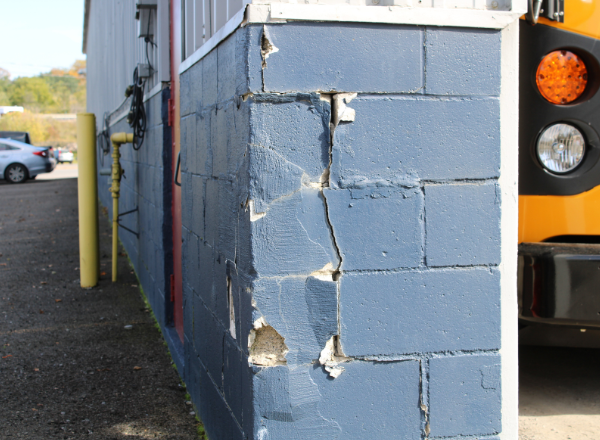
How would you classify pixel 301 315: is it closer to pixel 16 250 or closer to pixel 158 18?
pixel 158 18

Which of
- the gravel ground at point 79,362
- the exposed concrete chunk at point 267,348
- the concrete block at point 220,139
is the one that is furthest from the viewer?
the gravel ground at point 79,362

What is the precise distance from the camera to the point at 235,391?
238 cm

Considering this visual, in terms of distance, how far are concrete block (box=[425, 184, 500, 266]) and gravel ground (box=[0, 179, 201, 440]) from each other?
1.81 meters

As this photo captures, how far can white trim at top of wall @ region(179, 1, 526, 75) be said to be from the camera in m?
1.96

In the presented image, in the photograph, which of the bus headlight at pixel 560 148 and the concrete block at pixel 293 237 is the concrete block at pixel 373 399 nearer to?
the concrete block at pixel 293 237

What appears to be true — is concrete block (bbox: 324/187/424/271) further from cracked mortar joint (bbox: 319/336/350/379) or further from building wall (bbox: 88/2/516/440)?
cracked mortar joint (bbox: 319/336/350/379)

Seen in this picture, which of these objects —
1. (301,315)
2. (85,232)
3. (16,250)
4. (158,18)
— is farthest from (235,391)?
(16,250)

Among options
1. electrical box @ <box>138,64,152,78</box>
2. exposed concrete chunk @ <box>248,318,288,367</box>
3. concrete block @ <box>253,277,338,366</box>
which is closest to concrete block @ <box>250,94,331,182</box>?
concrete block @ <box>253,277,338,366</box>

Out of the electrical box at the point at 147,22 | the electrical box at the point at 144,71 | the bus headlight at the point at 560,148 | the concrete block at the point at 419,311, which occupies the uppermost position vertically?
the electrical box at the point at 147,22

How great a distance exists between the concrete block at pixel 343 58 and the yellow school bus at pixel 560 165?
0.85 m

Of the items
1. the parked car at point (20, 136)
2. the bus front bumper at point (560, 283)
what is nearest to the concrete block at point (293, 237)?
the bus front bumper at point (560, 283)

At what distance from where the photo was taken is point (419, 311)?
2160 mm

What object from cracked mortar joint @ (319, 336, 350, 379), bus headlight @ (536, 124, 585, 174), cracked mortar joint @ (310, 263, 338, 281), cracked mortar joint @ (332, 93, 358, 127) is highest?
cracked mortar joint @ (332, 93, 358, 127)

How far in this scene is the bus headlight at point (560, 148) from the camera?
2766 millimetres
